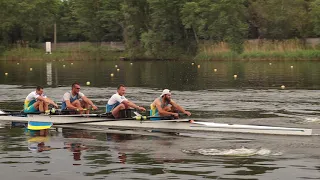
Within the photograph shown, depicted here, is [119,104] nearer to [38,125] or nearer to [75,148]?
[38,125]

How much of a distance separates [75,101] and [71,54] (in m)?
65.3

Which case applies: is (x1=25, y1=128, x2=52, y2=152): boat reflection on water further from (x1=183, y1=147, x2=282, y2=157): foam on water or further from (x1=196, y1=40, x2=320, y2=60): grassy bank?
(x1=196, y1=40, x2=320, y2=60): grassy bank

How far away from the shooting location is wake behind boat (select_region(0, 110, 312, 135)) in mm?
19916

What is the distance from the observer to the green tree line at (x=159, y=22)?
76.3m

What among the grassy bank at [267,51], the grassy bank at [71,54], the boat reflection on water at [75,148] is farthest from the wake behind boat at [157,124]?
the grassy bank at [71,54]

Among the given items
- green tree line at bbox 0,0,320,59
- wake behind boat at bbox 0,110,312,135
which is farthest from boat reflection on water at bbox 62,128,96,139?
green tree line at bbox 0,0,320,59

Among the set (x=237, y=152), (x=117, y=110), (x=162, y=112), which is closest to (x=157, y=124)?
(x=162, y=112)

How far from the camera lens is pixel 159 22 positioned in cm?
8356

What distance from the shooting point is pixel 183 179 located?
47.7ft

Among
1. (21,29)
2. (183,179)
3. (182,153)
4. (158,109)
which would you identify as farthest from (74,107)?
(21,29)

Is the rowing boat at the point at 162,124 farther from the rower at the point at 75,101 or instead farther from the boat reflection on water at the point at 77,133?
the rower at the point at 75,101

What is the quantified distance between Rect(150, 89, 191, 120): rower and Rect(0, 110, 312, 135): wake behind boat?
12.3 inches

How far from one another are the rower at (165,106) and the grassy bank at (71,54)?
2569 inches

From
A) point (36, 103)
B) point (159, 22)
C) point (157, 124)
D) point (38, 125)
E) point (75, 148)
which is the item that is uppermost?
point (159, 22)
